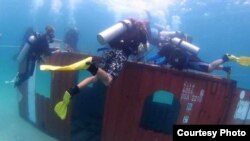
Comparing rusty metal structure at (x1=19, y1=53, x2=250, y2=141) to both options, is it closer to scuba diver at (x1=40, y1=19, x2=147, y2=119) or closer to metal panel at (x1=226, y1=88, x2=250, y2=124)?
metal panel at (x1=226, y1=88, x2=250, y2=124)

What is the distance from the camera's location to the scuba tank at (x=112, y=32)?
6605mm

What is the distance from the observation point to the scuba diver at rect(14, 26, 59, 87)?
989 centimetres

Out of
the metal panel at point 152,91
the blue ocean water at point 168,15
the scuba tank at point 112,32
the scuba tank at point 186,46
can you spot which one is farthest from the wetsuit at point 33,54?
the scuba tank at point 186,46

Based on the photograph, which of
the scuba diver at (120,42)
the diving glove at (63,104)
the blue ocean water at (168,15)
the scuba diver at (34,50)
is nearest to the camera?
the diving glove at (63,104)

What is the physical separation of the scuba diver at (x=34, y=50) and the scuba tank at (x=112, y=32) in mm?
3288

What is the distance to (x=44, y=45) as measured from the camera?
995 cm

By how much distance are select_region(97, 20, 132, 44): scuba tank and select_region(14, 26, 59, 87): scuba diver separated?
3288mm

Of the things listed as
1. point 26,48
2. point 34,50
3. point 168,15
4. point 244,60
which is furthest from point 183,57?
point 168,15

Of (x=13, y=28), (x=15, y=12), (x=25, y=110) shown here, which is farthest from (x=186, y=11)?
(x=13, y=28)

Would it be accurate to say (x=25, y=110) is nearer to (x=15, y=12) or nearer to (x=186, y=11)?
(x=186, y=11)

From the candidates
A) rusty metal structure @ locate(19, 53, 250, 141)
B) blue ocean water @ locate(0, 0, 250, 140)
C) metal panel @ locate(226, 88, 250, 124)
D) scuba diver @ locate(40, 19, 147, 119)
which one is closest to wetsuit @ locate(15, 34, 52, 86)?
rusty metal structure @ locate(19, 53, 250, 141)

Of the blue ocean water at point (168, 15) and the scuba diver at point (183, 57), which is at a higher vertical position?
the blue ocean water at point (168, 15)

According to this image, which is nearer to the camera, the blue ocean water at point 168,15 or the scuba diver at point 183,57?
the scuba diver at point 183,57

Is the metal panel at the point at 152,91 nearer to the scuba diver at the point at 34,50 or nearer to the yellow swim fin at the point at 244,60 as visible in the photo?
the yellow swim fin at the point at 244,60
